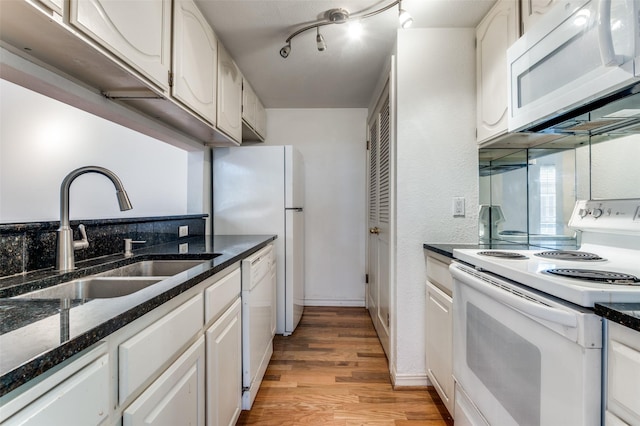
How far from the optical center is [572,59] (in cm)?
103

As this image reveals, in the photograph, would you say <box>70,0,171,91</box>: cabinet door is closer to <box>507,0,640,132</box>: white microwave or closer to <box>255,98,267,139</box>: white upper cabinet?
<box>507,0,640,132</box>: white microwave

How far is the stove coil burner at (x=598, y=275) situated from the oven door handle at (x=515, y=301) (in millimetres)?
137

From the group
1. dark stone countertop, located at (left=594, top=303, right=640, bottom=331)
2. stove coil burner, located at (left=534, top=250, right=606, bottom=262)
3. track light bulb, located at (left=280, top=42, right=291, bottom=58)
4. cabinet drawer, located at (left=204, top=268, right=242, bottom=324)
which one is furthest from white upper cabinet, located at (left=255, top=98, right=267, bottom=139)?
dark stone countertop, located at (left=594, top=303, right=640, bottom=331)

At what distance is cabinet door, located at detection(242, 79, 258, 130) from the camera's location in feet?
8.20

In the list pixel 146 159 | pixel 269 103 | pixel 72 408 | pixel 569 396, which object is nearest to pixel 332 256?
pixel 269 103

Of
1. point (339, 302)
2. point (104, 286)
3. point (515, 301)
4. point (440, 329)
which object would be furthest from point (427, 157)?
point (339, 302)

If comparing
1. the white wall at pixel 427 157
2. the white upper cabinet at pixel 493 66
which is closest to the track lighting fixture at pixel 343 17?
the white wall at pixel 427 157

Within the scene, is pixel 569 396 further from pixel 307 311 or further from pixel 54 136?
pixel 54 136

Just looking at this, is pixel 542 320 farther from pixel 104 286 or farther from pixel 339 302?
pixel 339 302

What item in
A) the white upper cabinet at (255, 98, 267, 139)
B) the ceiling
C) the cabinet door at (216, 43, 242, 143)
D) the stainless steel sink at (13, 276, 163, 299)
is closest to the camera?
the stainless steel sink at (13, 276, 163, 299)

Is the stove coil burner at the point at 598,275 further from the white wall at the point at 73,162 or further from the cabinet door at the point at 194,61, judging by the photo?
the white wall at the point at 73,162

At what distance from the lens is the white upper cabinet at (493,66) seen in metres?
1.52

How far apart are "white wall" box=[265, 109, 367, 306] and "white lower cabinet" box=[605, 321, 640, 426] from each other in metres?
2.65


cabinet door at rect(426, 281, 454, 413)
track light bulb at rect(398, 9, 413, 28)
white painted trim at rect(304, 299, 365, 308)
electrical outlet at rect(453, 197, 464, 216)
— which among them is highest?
track light bulb at rect(398, 9, 413, 28)
